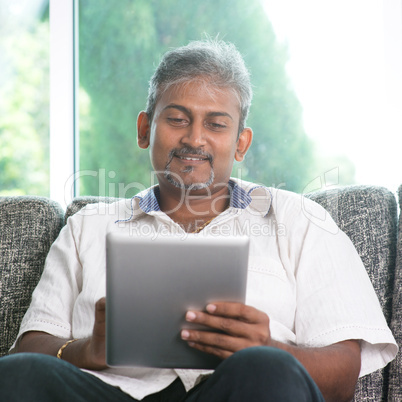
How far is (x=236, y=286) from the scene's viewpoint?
94 centimetres

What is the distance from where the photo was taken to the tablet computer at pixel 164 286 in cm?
92

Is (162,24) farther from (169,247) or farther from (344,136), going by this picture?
(169,247)

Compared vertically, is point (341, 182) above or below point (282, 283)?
above

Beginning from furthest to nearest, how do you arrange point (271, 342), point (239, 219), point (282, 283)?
point (239, 219), point (282, 283), point (271, 342)

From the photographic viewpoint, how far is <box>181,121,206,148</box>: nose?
1.48 metres

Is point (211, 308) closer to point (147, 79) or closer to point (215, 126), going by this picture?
point (215, 126)

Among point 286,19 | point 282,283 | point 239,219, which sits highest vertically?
point 286,19

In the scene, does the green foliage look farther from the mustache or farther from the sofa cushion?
the mustache

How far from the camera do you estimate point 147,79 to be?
2.56 m

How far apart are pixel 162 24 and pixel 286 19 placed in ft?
1.91

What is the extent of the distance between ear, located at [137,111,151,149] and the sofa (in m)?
0.23

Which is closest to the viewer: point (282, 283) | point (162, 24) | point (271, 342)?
point (271, 342)

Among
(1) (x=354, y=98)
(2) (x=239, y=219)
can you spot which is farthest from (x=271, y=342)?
(1) (x=354, y=98)

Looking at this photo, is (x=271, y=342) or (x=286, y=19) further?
(x=286, y=19)
